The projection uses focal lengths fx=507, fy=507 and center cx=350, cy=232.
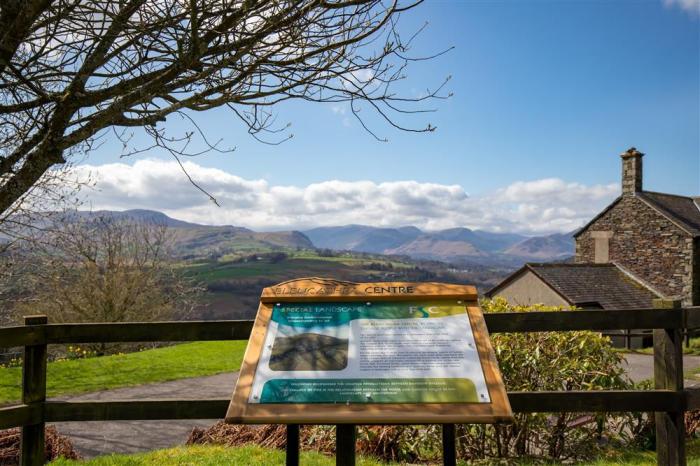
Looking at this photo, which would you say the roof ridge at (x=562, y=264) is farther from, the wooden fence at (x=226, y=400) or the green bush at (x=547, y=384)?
the wooden fence at (x=226, y=400)

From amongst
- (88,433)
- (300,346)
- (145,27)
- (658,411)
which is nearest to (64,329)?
(300,346)

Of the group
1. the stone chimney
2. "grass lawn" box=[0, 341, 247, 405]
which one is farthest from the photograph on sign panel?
the stone chimney

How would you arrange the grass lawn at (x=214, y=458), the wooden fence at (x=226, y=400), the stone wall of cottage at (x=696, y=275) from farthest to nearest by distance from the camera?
the stone wall of cottage at (x=696, y=275), the grass lawn at (x=214, y=458), the wooden fence at (x=226, y=400)

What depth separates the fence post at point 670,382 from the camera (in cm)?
436

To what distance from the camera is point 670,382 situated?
14.3ft

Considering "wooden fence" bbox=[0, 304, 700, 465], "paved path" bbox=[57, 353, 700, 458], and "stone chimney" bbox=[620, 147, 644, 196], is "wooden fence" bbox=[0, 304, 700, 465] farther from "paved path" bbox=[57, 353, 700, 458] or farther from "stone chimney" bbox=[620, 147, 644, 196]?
"stone chimney" bbox=[620, 147, 644, 196]

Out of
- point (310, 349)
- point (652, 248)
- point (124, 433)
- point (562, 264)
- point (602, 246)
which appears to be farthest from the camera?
point (602, 246)

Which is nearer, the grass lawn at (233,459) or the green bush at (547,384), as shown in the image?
the grass lawn at (233,459)

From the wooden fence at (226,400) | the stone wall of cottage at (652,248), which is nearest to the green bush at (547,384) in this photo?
the wooden fence at (226,400)

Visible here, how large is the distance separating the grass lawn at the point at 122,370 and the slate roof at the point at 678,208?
28.3m

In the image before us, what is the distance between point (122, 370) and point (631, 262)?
105 feet

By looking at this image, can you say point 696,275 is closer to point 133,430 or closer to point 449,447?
point 133,430

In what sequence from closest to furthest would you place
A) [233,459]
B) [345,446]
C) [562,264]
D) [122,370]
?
[345,446], [233,459], [122,370], [562,264]

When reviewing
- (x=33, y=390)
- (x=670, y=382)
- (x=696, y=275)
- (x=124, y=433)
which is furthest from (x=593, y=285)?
(x=33, y=390)
